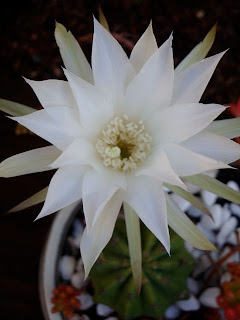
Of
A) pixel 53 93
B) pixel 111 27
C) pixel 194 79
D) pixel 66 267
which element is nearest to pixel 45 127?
pixel 53 93

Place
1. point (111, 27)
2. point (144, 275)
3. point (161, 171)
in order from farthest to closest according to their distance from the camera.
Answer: point (111, 27)
point (144, 275)
point (161, 171)

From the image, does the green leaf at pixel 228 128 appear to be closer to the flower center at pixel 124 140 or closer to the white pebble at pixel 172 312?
the flower center at pixel 124 140

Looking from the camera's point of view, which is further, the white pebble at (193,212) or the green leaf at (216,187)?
the white pebble at (193,212)

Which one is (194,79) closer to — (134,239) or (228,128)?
(228,128)

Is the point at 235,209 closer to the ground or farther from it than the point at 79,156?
closer to the ground

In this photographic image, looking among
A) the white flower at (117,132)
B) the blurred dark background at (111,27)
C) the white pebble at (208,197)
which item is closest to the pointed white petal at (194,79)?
the white flower at (117,132)

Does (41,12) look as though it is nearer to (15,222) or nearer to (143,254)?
(15,222)

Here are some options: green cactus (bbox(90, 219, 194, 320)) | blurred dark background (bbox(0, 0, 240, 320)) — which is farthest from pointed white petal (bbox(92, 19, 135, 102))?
blurred dark background (bbox(0, 0, 240, 320))
